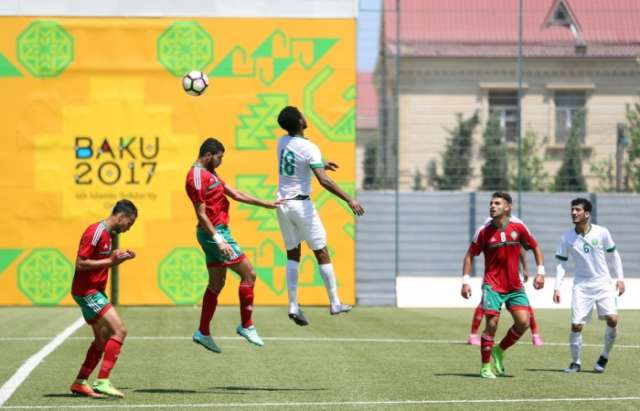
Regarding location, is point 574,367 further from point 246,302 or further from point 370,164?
point 370,164

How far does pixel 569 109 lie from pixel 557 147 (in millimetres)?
1346

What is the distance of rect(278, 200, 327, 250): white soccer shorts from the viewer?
44.0 feet

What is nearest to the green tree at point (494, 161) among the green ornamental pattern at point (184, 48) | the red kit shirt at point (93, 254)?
the green ornamental pattern at point (184, 48)

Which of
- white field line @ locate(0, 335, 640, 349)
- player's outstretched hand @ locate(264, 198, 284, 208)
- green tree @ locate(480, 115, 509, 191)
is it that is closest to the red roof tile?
green tree @ locate(480, 115, 509, 191)

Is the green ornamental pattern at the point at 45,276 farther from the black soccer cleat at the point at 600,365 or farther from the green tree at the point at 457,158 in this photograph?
the black soccer cleat at the point at 600,365

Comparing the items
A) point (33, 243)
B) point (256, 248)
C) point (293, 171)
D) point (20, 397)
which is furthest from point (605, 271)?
point (33, 243)

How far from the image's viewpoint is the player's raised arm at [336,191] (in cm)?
1251

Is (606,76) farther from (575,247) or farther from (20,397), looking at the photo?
(20,397)

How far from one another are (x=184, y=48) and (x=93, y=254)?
14937 mm

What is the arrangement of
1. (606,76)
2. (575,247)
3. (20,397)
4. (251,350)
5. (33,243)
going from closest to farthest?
(20,397)
(575,247)
(251,350)
(33,243)
(606,76)

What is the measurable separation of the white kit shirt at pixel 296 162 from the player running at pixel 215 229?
1.44ft

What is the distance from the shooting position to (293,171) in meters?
13.3

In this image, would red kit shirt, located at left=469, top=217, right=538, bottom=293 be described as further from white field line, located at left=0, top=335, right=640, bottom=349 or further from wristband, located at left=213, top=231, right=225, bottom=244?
white field line, located at left=0, top=335, right=640, bottom=349

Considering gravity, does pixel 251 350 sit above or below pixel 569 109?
below
